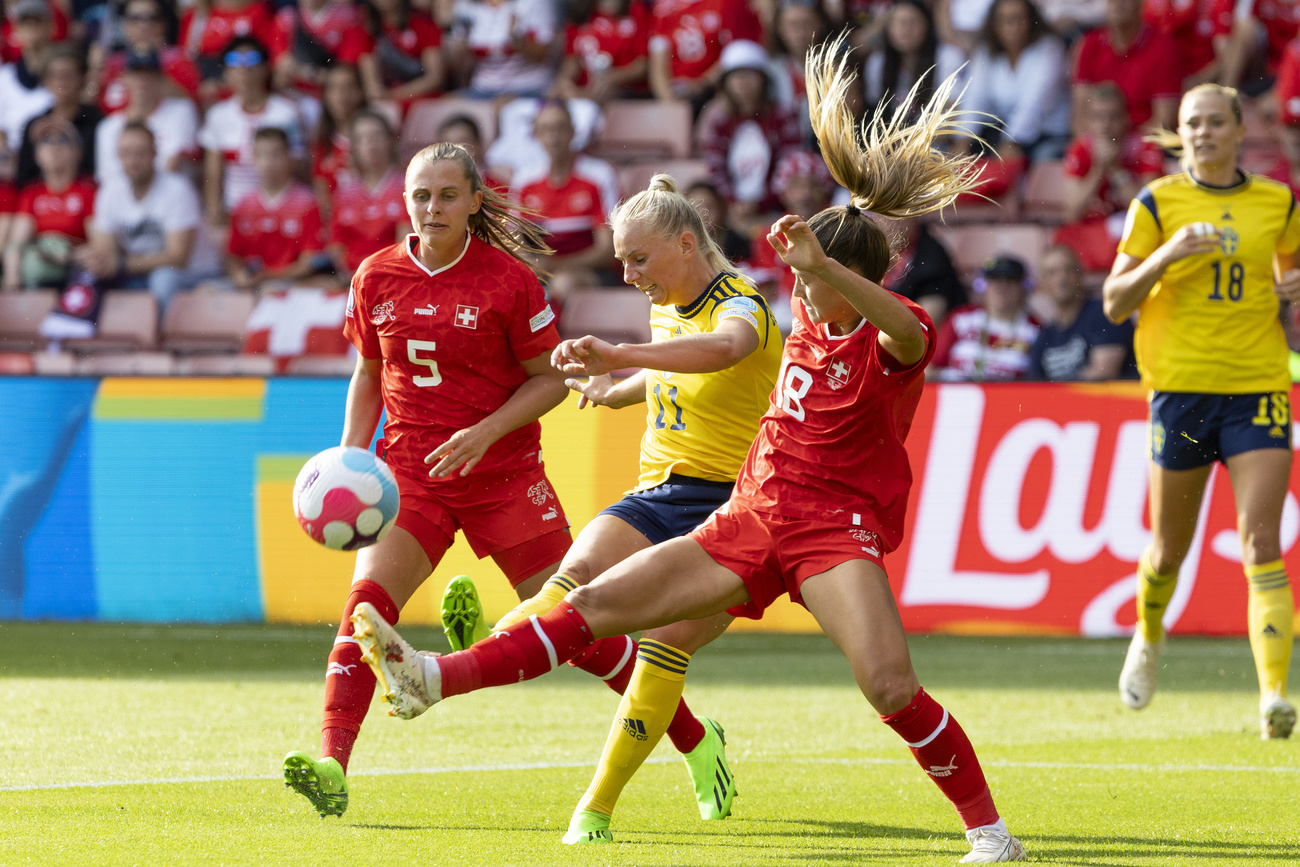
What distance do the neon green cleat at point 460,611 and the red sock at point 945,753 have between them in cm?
161

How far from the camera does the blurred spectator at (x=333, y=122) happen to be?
1342 cm

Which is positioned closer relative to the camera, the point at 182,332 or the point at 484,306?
the point at 484,306

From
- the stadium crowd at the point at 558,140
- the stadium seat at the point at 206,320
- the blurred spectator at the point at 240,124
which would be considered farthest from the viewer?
the blurred spectator at the point at 240,124

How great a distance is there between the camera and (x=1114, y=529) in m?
9.44

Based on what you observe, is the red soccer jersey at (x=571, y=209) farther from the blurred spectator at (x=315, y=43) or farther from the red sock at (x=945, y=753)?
the red sock at (x=945, y=753)

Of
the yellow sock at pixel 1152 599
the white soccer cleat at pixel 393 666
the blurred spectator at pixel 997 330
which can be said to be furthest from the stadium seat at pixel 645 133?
the white soccer cleat at pixel 393 666

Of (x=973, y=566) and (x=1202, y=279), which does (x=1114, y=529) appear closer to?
(x=973, y=566)

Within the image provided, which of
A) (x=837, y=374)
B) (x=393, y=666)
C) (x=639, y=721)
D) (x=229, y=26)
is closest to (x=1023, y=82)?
(x=229, y=26)

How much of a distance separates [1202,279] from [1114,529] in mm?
2917

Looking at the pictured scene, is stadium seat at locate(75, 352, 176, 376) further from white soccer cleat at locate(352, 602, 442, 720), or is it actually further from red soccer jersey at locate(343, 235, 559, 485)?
white soccer cleat at locate(352, 602, 442, 720)

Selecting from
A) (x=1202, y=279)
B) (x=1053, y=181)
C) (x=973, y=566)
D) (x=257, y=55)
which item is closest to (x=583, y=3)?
(x=257, y=55)

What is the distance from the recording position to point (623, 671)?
17.9 ft

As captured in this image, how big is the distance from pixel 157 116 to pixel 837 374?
35.6 ft

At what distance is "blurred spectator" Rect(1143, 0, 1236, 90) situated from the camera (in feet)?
41.0
